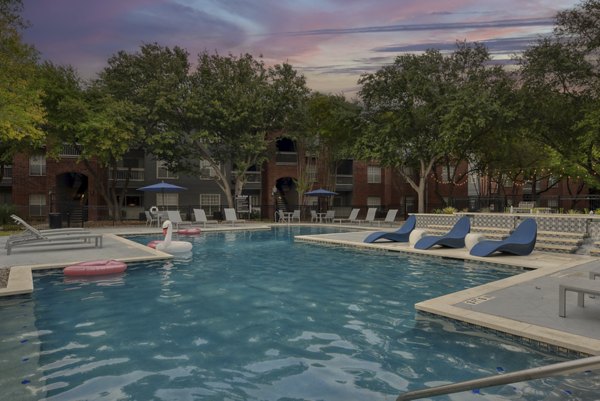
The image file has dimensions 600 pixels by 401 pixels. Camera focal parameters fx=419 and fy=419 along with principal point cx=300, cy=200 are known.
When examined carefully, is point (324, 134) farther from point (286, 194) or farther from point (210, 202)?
point (210, 202)

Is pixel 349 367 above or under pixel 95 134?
under

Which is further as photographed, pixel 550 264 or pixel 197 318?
pixel 550 264

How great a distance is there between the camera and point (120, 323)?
632 centimetres

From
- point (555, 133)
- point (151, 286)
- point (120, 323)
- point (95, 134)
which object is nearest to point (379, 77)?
point (555, 133)

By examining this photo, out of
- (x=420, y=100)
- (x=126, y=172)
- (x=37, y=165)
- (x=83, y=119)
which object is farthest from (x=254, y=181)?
(x=37, y=165)

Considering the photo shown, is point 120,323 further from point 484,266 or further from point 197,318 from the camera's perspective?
point 484,266

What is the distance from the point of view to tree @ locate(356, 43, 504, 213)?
27.2 m

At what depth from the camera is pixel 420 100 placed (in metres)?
28.3

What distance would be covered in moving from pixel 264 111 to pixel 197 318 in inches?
976

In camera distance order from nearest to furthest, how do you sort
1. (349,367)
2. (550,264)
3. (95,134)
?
(349,367) < (550,264) < (95,134)

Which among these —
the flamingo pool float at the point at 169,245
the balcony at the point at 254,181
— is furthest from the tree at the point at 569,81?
the balcony at the point at 254,181

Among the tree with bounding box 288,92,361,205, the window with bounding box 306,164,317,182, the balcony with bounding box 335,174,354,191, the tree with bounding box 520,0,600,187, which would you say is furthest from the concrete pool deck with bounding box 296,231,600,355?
the balcony with bounding box 335,174,354,191

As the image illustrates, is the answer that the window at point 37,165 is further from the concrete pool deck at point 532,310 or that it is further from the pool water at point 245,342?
the concrete pool deck at point 532,310

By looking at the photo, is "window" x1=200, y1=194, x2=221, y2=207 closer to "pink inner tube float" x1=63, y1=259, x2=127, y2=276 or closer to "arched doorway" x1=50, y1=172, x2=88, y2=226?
"arched doorway" x1=50, y1=172, x2=88, y2=226
